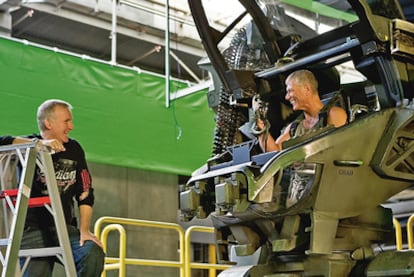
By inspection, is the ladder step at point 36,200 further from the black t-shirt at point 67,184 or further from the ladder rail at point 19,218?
the ladder rail at point 19,218

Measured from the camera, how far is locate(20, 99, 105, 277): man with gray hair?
3953 mm

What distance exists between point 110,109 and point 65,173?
293 cm

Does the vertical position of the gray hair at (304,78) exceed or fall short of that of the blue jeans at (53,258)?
it exceeds it

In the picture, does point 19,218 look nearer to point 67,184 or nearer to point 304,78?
point 67,184

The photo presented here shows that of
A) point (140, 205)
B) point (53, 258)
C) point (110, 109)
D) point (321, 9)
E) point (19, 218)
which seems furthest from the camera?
point (140, 205)

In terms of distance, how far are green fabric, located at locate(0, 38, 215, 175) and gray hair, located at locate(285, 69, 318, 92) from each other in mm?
2952

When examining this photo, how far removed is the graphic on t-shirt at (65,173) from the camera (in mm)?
4062

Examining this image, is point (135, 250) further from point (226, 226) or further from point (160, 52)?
point (226, 226)

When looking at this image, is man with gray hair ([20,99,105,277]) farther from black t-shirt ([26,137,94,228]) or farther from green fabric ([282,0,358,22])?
green fabric ([282,0,358,22])

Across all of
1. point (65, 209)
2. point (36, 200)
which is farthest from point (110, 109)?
point (36, 200)

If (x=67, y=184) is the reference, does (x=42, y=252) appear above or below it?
below

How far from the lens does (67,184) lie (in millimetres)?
4074

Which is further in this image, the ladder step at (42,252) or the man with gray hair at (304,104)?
the man with gray hair at (304,104)

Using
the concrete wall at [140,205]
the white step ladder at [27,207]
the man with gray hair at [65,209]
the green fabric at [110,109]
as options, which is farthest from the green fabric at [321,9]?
the concrete wall at [140,205]
